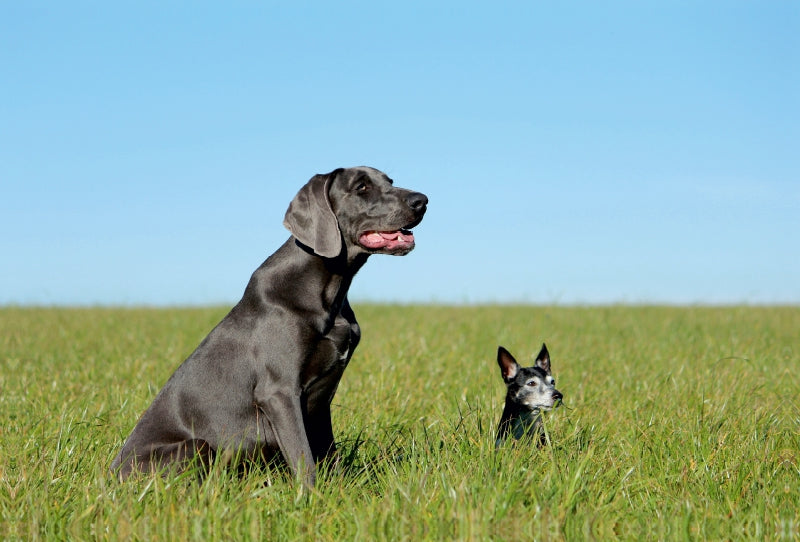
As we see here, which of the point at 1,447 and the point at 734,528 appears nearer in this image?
the point at 734,528

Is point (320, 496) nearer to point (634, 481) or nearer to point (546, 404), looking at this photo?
point (634, 481)

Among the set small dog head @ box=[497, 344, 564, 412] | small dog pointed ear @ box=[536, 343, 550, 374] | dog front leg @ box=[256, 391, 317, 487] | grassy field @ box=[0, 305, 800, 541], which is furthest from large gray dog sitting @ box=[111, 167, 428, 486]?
small dog pointed ear @ box=[536, 343, 550, 374]

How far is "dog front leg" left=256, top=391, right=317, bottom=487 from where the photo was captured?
14.9 ft

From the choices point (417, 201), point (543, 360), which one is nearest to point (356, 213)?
point (417, 201)

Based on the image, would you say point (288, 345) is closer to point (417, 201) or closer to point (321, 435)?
point (321, 435)

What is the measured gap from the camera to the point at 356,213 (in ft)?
16.4

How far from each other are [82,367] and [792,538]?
9.11 metres

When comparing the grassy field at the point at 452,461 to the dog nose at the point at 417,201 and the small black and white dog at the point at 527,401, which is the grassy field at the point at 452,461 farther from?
the dog nose at the point at 417,201

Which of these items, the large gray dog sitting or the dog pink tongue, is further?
the dog pink tongue

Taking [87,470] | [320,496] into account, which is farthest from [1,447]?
[320,496]

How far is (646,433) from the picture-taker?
5754 millimetres

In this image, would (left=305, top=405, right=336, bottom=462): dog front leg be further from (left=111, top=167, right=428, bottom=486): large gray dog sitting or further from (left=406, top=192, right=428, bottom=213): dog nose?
(left=406, top=192, right=428, bottom=213): dog nose

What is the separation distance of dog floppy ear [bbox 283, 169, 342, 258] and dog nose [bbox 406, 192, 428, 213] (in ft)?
1.68

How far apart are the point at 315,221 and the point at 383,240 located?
0.48 meters
